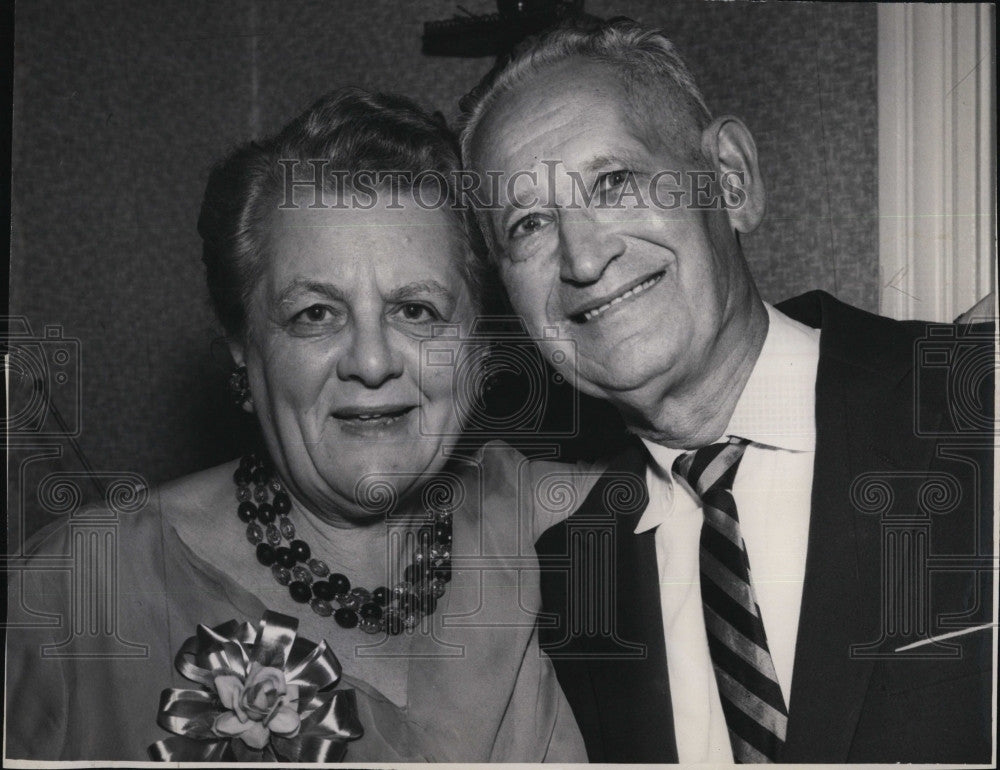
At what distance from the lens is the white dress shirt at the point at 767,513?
3.17 ft

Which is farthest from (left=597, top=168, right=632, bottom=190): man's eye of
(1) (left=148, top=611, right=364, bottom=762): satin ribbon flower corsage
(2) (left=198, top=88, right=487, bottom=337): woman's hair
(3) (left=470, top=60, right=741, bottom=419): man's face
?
(1) (left=148, top=611, right=364, bottom=762): satin ribbon flower corsage

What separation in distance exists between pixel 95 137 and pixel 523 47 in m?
0.50

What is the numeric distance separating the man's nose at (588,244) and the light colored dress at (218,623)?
21 centimetres

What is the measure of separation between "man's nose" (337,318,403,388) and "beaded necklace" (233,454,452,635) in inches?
6.4

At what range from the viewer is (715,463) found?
97 centimetres

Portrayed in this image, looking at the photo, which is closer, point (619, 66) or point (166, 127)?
point (619, 66)

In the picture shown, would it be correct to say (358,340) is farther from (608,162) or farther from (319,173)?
(608,162)

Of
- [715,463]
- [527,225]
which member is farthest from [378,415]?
[715,463]

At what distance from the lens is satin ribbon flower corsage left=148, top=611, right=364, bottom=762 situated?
1003 mm

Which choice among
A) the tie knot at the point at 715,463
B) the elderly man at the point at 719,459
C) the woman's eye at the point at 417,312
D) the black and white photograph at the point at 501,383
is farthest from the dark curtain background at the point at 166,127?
the tie knot at the point at 715,463

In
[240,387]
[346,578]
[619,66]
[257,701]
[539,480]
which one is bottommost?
[257,701]

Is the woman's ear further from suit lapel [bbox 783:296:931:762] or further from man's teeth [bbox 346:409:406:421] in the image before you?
suit lapel [bbox 783:296:931:762]

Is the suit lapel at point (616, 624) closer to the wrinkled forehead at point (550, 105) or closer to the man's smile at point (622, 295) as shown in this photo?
the man's smile at point (622, 295)

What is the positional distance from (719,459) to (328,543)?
425 mm
